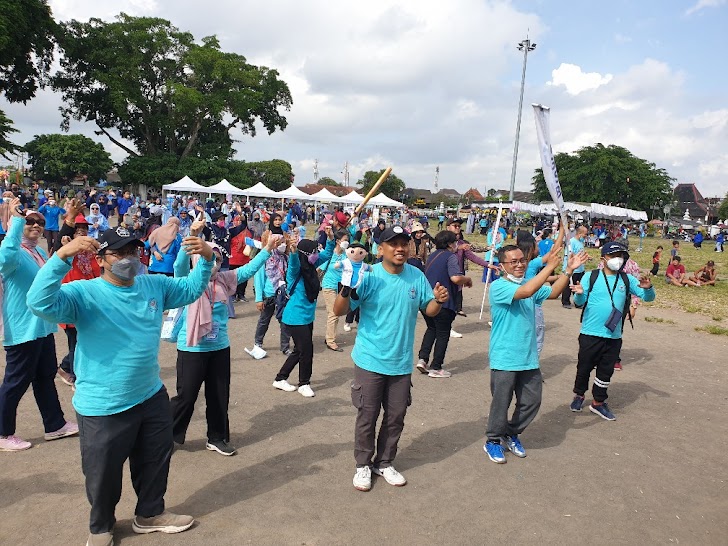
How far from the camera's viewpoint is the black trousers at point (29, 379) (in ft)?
13.8

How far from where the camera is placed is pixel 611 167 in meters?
56.8

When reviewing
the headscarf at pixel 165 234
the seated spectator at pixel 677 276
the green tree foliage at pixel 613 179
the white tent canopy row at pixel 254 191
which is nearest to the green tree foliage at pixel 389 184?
the green tree foliage at pixel 613 179

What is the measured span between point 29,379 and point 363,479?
9.35ft

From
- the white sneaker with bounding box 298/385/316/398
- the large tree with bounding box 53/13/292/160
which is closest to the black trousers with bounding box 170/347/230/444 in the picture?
the white sneaker with bounding box 298/385/316/398

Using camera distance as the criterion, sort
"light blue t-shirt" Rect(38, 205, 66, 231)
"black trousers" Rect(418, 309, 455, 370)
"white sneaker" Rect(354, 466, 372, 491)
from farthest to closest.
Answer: "light blue t-shirt" Rect(38, 205, 66, 231)
"black trousers" Rect(418, 309, 455, 370)
"white sneaker" Rect(354, 466, 372, 491)

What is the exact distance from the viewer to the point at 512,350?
14.6 feet

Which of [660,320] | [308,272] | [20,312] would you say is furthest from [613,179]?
[20,312]

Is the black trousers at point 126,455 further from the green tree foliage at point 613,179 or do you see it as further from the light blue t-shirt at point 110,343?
the green tree foliage at point 613,179

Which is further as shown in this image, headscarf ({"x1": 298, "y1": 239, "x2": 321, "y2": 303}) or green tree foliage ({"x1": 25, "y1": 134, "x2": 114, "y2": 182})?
green tree foliage ({"x1": 25, "y1": 134, "x2": 114, "y2": 182})

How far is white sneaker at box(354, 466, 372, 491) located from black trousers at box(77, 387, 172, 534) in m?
1.40

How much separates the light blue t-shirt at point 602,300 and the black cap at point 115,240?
449cm

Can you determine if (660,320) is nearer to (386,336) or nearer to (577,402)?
(577,402)

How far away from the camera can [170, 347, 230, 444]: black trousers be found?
420 centimetres

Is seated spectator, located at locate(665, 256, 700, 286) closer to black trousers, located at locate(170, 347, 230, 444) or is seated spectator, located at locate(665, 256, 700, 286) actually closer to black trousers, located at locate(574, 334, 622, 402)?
black trousers, located at locate(574, 334, 622, 402)
